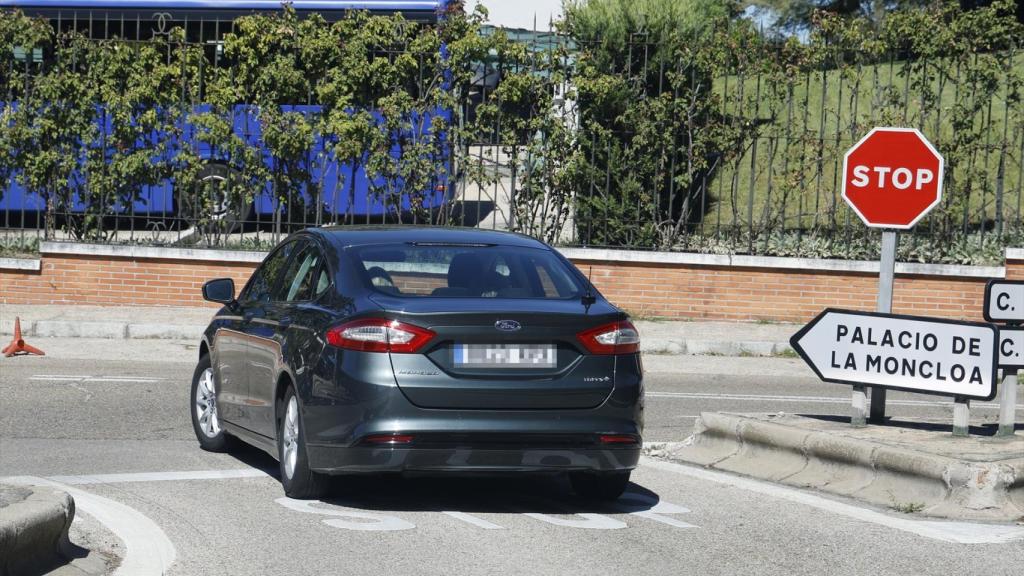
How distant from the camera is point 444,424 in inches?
278

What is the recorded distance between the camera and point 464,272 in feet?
25.8

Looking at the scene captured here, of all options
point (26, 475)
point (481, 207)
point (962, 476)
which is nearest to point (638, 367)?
point (962, 476)

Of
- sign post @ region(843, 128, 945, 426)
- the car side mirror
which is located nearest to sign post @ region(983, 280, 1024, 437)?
sign post @ region(843, 128, 945, 426)

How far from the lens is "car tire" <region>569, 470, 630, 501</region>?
25.7 feet

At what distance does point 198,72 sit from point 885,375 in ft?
38.2

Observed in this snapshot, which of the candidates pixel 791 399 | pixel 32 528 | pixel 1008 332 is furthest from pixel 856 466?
pixel 791 399

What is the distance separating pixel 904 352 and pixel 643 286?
903 cm

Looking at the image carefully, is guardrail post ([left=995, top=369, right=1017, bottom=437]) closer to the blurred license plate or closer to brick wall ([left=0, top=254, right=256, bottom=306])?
the blurred license plate

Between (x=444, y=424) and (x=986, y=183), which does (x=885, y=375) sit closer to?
(x=444, y=424)

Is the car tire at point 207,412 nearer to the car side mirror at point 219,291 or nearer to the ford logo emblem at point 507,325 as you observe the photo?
the car side mirror at point 219,291

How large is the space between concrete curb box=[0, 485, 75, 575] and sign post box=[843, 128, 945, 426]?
20.5 feet

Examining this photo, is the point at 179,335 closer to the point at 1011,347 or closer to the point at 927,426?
the point at 927,426

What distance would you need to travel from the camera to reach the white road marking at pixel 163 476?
8.20m

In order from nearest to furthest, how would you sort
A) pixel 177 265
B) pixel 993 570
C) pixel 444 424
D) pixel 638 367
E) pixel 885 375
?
pixel 993 570 → pixel 444 424 → pixel 638 367 → pixel 885 375 → pixel 177 265
